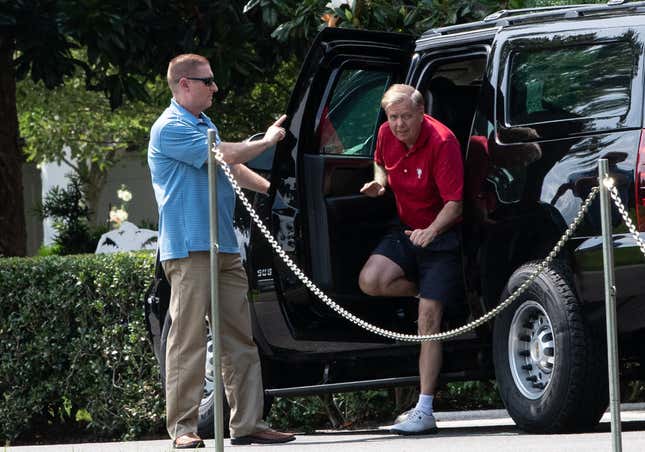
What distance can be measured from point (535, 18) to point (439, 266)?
4.37 ft

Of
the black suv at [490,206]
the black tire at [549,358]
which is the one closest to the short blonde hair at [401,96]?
the black suv at [490,206]

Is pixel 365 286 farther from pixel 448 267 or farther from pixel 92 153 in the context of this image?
pixel 92 153

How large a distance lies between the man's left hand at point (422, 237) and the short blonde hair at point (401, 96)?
637mm

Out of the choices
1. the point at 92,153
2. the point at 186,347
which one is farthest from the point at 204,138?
the point at 92,153

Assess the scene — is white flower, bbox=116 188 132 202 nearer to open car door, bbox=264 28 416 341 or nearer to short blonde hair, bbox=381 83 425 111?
open car door, bbox=264 28 416 341

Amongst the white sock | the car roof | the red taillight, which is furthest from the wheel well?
the car roof

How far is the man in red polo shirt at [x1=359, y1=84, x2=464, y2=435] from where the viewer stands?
7281mm

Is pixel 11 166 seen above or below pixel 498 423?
above

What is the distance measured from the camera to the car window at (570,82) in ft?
22.0

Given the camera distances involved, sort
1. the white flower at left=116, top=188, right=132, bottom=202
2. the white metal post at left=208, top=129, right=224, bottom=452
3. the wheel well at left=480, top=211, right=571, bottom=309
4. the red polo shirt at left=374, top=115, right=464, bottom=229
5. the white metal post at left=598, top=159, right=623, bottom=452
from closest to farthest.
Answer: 1. the white metal post at left=598, top=159, right=623, bottom=452
2. the white metal post at left=208, top=129, right=224, bottom=452
3. the wheel well at left=480, top=211, right=571, bottom=309
4. the red polo shirt at left=374, top=115, right=464, bottom=229
5. the white flower at left=116, top=188, right=132, bottom=202

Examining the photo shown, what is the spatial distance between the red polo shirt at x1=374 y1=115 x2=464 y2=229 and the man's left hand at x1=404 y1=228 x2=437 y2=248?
118mm

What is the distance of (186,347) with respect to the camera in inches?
273

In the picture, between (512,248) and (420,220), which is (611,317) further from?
(420,220)

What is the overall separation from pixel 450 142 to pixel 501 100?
34 centimetres
